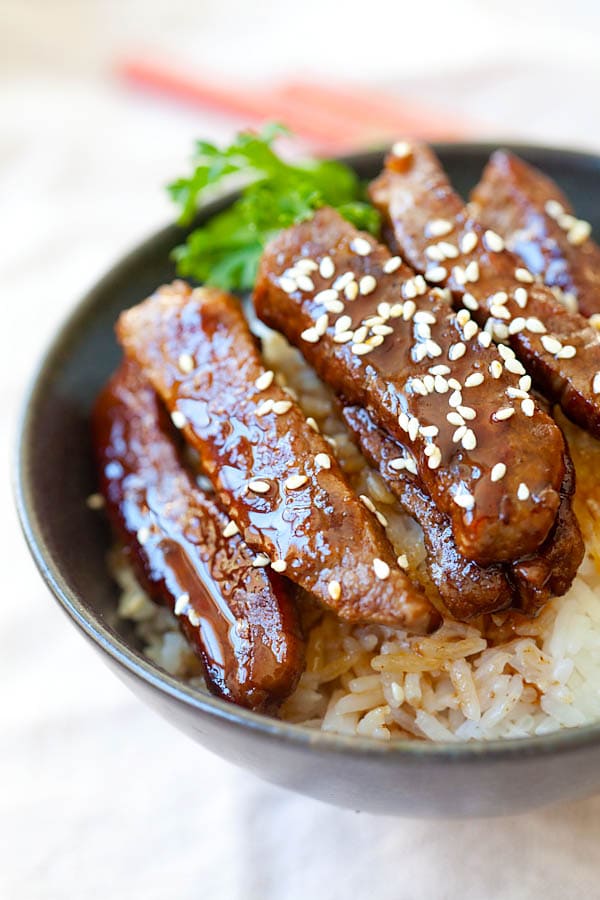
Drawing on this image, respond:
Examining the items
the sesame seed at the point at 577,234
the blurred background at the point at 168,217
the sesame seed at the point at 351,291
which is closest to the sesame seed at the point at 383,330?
the sesame seed at the point at 351,291

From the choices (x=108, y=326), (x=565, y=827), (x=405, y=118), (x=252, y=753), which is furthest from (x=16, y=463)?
(x=405, y=118)

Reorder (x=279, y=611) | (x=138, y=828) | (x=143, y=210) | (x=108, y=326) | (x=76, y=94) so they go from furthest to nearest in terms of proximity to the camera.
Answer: (x=76, y=94) → (x=143, y=210) → (x=108, y=326) → (x=138, y=828) → (x=279, y=611)

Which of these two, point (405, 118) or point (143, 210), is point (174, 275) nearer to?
point (143, 210)

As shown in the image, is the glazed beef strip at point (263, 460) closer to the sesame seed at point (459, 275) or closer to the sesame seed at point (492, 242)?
the sesame seed at point (459, 275)

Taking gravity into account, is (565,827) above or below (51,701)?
below

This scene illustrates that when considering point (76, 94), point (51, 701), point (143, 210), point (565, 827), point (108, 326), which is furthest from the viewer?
point (76, 94)
